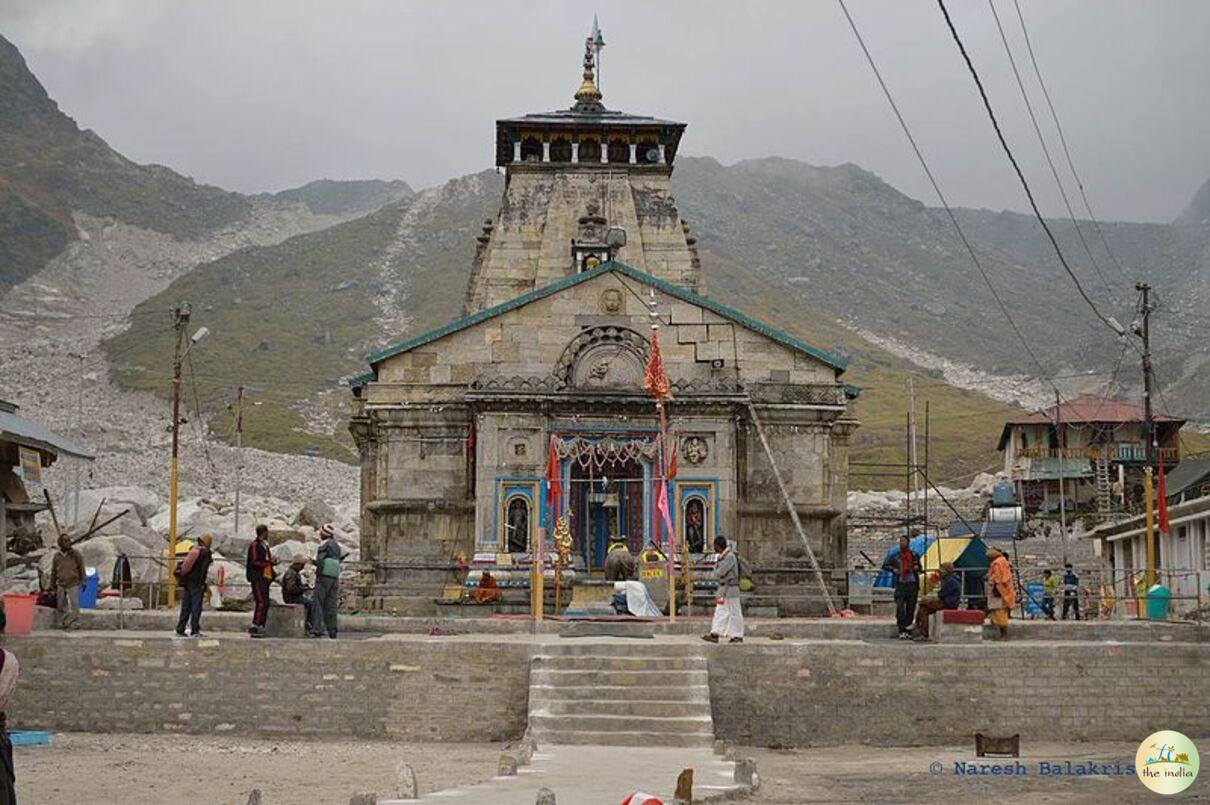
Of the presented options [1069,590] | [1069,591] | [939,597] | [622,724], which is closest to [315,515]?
[1069,590]

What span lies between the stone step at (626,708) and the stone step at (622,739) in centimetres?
65

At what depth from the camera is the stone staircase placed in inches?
878

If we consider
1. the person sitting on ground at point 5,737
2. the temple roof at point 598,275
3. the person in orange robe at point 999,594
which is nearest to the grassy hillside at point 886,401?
the temple roof at point 598,275

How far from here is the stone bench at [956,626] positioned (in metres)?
27.3

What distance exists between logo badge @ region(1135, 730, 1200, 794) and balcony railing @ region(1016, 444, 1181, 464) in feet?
187

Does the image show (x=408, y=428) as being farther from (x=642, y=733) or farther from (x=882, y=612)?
(x=642, y=733)

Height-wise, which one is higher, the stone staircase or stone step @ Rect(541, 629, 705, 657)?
stone step @ Rect(541, 629, 705, 657)

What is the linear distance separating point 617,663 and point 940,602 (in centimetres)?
707

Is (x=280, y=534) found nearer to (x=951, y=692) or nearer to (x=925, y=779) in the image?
(x=951, y=692)

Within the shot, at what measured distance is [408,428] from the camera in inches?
1526

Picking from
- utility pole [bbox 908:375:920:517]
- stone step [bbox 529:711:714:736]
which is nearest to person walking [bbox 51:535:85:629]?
stone step [bbox 529:711:714:736]

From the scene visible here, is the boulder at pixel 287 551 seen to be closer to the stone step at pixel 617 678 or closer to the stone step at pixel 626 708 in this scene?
the stone step at pixel 617 678

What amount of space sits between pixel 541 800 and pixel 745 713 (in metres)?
11.0

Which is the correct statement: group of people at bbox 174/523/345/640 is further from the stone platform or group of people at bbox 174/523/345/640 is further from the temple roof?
the temple roof
